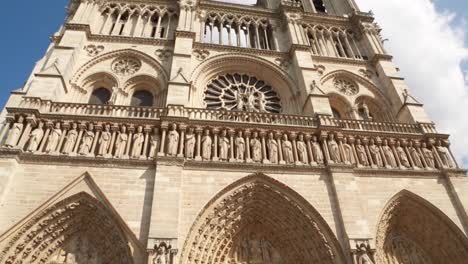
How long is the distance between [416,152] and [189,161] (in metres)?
7.18

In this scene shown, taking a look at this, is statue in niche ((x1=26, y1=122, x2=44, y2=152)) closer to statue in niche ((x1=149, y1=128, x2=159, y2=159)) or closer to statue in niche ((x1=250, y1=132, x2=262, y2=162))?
statue in niche ((x1=149, y1=128, x2=159, y2=159))

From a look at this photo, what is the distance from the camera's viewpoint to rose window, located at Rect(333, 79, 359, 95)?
42.4ft

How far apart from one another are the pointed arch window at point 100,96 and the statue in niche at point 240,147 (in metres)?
5.13

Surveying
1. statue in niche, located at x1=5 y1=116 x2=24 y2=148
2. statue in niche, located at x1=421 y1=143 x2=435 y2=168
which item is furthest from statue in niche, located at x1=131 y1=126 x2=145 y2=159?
statue in niche, located at x1=421 y1=143 x2=435 y2=168

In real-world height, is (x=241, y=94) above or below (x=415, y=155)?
above

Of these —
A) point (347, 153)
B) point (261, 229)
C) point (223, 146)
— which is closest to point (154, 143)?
point (223, 146)

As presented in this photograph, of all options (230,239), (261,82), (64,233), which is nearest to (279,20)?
(261,82)

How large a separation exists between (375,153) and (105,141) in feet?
25.9

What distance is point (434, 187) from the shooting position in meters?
9.27

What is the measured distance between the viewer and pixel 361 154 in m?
9.52

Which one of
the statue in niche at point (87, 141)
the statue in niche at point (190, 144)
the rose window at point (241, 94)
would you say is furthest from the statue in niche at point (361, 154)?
the statue in niche at point (87, 141)

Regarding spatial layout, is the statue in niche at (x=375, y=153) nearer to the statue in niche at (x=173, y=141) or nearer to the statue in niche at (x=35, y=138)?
the statue in niche at (x=173, y=141)

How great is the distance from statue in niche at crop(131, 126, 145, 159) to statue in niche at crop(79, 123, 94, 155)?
3.68ft

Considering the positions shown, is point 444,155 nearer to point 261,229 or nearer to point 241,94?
point 261,229
